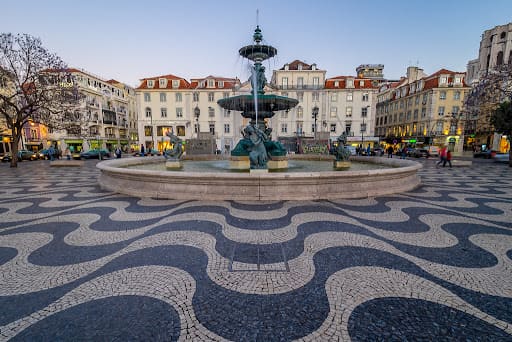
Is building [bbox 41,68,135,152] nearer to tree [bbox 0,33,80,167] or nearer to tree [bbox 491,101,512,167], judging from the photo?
tree [bbox 0,33,80,167]

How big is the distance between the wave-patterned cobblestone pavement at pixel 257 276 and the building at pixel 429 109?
4257 centimetres

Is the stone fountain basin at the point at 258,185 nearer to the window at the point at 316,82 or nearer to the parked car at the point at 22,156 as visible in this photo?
the parked car at the point at 22,156

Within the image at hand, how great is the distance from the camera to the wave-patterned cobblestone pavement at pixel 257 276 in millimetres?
1935

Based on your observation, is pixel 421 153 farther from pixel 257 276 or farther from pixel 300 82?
pixel 257 276

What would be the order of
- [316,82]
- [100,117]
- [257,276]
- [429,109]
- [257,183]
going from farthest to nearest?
[100,117] < [429,109] < [316,82] < [257,183] < [257,276]

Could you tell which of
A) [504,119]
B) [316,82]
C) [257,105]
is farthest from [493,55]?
[257,105]

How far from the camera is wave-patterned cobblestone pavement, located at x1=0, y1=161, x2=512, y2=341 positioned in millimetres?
1935

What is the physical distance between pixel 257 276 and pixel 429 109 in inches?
2056

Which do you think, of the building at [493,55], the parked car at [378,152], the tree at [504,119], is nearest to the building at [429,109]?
the building at [493,55]

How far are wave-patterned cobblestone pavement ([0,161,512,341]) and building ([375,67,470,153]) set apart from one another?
140 ft

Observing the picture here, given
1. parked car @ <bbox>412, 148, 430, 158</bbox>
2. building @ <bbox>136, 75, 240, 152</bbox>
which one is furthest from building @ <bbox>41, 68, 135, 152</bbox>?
parked car @ <bbox>412, 148, 430, 158</bbox>

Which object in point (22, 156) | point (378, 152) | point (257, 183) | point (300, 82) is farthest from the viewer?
point (300, 82)

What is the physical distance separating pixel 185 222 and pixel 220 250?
61.5 inches

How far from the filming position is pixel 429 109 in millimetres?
40375
